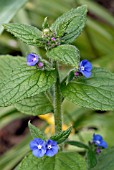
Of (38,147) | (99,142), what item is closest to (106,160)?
(99,142)

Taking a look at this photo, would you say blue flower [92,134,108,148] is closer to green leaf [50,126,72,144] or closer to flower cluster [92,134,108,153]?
flower cluster [92,134,108,153]

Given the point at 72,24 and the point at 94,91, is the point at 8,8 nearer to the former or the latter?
the point at 72,24

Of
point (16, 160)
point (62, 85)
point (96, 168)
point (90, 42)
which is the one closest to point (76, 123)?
point (16, 160)

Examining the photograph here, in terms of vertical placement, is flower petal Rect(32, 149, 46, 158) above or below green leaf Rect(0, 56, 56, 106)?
below

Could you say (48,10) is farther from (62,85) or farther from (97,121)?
(62,85)

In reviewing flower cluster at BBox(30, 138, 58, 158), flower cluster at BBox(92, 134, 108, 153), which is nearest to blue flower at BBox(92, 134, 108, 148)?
flower cluster at BBox(92, 134, 108, 153)

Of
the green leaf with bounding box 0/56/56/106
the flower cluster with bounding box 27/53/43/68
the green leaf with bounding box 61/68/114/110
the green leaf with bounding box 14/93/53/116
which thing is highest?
the flower cluster with bounding box 27/53/43/68

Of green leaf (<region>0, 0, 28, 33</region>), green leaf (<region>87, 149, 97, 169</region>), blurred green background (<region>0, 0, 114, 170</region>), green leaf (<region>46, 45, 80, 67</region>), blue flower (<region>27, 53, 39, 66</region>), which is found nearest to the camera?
green leaf (<region>46, 45, 80, 67</region>)
